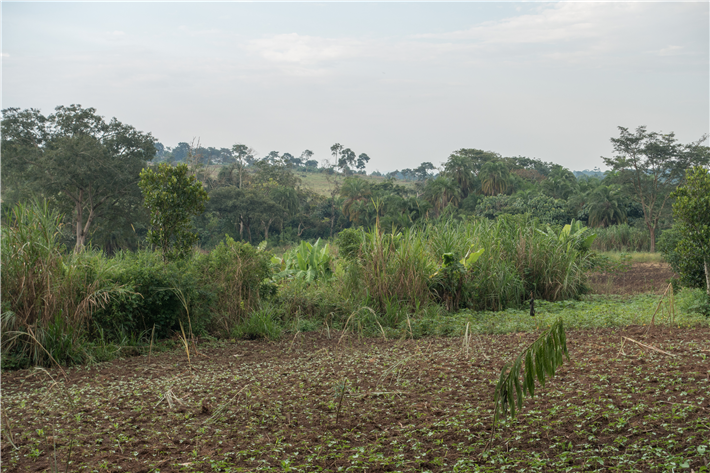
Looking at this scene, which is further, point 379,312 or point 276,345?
point 379,312

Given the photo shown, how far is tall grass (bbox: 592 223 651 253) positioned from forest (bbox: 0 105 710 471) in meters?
11.3

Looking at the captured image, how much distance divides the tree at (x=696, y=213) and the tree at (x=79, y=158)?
2137cm

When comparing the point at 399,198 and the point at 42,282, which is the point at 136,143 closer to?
the point at 399,198

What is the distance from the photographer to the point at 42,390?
4.19 meters

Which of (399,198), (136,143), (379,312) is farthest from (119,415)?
(399,198)

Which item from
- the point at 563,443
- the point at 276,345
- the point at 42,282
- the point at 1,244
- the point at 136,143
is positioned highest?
the point at 136,143

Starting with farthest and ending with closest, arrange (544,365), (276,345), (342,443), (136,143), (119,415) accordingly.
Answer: (136,143) < (276,345) < (119,415) < (342,443) < (544,365)

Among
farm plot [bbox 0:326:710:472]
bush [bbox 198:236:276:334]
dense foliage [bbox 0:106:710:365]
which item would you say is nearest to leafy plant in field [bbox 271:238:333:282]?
dense foliage [bbox 0:106:710:365]

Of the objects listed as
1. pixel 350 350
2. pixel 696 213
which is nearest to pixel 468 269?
pixel 696 213

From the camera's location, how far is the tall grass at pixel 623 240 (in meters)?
24.0

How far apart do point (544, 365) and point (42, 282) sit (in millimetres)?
5099

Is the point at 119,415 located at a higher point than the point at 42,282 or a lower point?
lower

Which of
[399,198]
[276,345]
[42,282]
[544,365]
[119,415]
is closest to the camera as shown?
[544,365]

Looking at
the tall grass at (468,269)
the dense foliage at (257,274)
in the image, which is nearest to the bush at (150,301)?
the dense foliage at (257,274)
